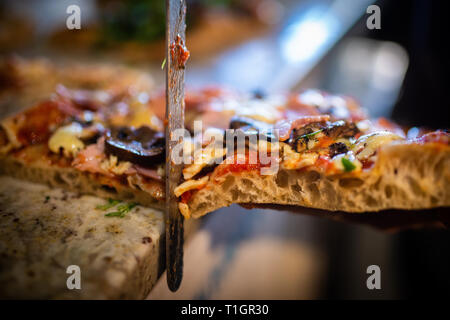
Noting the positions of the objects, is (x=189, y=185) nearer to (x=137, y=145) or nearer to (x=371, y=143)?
(x=137, y=145)

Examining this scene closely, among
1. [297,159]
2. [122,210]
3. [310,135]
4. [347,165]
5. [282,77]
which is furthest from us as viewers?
[282,77]

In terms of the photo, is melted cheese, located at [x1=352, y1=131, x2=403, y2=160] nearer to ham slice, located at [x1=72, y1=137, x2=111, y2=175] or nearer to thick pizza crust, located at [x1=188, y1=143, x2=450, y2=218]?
thick pizza crust, located at [x1=188, y1=143, x2=450, y2=218]

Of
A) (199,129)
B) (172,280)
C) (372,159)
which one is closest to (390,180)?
(372,159)

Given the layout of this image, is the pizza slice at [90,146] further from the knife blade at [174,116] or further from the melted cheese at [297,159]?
the melted cheese at [297,159]

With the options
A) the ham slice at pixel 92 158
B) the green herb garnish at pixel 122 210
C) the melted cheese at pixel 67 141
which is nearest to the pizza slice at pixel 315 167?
the green herb garnish at pixel 122 210

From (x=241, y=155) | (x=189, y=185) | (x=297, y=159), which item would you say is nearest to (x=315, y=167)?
(x=297, y=159)

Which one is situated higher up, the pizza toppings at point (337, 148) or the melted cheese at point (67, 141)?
the melted cheese at point (67, 141)
